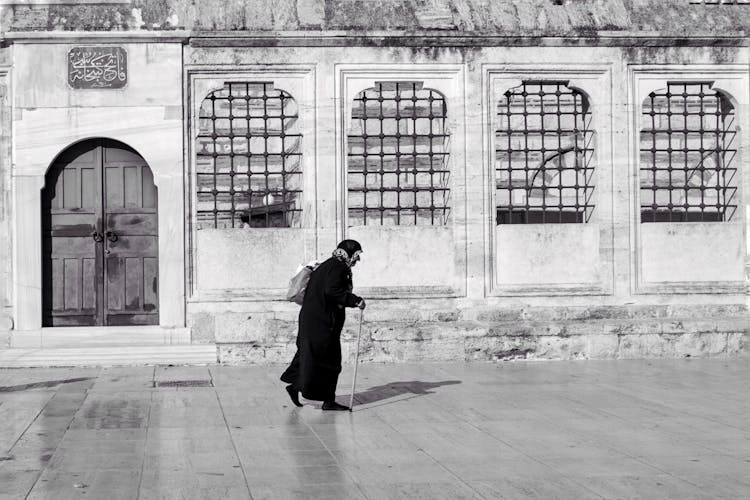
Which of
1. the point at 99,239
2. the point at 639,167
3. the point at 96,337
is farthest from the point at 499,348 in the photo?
the point at 99,239

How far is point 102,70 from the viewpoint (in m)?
15.1

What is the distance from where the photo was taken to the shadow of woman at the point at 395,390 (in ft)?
37.1

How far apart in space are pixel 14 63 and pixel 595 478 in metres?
10.7

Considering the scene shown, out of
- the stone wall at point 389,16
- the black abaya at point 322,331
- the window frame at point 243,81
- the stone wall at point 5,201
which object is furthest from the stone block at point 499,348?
the stone wall at point 5,201

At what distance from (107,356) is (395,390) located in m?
4.42

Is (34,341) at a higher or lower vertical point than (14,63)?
lower

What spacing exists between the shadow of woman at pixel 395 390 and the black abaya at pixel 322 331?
654 mm

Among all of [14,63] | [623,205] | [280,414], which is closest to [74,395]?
[280,414]

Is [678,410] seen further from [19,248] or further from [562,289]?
[19,248]

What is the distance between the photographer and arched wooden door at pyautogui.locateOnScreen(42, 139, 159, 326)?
49.8 feet

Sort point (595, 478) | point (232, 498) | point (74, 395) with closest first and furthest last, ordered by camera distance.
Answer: point (232, 498) < point (595, 478) < point (74, 395)

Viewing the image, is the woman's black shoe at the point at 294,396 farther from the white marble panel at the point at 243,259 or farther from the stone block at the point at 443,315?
the stone block at the point at 443,315

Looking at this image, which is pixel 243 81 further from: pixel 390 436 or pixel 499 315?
pixel 390 436

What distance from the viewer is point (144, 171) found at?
50.1 ft
